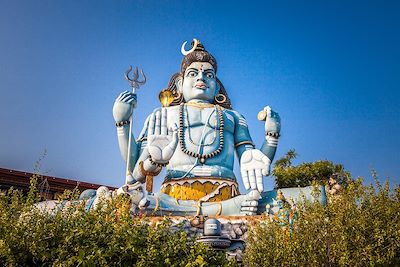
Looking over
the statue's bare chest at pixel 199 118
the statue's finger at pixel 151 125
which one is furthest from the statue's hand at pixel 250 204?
the statue's finger at pixel 151 125

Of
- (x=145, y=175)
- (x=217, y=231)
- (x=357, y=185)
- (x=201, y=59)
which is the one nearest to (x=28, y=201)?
(x=217, y=231)

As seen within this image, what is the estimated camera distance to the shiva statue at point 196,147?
9.35 meters

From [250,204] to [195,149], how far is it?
2.06m

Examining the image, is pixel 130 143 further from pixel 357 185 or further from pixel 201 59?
pixel 357 185

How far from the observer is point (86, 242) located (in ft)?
16.4

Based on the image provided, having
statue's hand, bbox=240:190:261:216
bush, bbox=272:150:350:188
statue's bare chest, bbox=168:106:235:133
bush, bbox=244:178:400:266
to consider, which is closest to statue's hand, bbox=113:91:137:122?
statue's bare chest, bbox=168:106:235:133

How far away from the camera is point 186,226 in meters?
8.14

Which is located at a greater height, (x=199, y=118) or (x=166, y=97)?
(x=166, y=97)

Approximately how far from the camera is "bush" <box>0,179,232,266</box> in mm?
4797

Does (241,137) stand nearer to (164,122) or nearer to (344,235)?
(164,122)

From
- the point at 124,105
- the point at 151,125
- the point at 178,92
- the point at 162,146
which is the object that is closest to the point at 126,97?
the point at 124,105

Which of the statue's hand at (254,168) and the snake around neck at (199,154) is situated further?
the snake around neck at (199,154)

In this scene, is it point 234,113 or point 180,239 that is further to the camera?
point 234,113

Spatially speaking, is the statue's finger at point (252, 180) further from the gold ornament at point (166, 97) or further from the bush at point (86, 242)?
the bush at point (86, 242)
